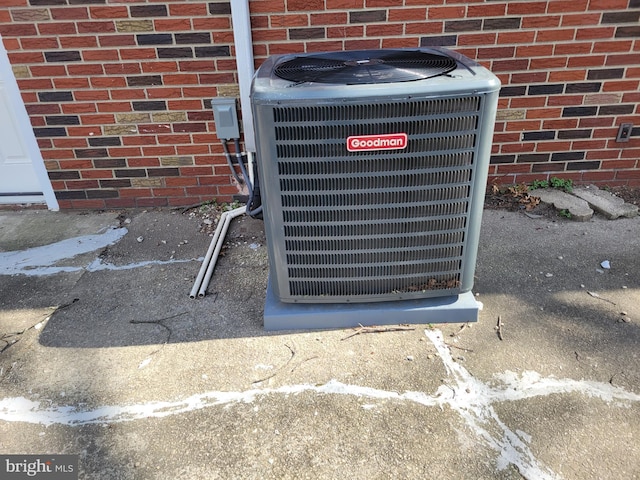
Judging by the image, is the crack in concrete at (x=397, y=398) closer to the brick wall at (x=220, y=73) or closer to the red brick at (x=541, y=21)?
the brick wall at (x=220, y=73)

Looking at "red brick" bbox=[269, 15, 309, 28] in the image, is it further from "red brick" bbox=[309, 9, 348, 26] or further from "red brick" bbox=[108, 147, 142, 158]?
"red brick" bbox=[108, 147, 142, 158]

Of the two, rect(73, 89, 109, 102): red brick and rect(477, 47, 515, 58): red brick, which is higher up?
rect(477, 47, 515, 58): red brick

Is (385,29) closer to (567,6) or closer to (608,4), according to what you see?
(567,6)

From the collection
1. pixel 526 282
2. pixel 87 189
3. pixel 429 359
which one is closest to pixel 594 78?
pixel 526 282

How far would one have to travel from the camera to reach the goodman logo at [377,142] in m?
1.86

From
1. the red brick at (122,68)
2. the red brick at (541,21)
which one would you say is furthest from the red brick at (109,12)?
the red brick at (541,21)

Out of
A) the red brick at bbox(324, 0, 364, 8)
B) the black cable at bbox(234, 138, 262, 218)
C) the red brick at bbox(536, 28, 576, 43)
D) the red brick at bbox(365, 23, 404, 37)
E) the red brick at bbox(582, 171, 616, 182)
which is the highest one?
the red brick at bbox(324, 0, 364, 8)

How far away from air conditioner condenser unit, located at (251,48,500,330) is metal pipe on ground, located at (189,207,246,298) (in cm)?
44

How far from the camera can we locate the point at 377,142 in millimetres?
1870

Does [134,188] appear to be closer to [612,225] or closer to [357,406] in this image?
[357,406]

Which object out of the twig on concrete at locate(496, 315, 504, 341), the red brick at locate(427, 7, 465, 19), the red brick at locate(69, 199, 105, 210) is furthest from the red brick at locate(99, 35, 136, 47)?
the twig on concrete at locate(496, 315, 504, 341)

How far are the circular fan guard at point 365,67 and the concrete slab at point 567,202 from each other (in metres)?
1.58

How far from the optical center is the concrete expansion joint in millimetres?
3141

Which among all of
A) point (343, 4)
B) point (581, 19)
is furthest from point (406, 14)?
point (581, 19)
